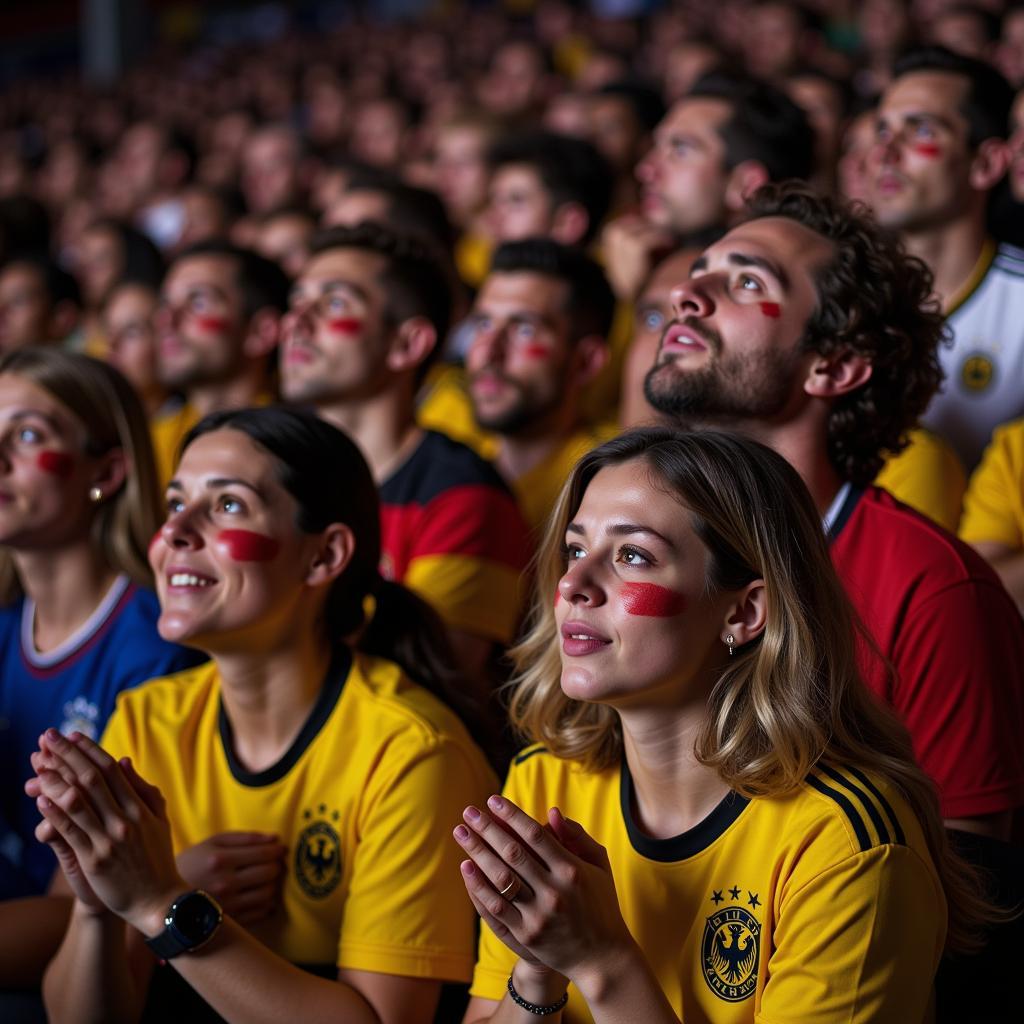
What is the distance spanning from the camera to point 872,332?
2520 mm

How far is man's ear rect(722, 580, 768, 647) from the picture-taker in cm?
176

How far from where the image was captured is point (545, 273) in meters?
3.78

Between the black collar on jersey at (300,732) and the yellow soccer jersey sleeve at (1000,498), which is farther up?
the yellow soccer jersey sleeve at (1000,498)

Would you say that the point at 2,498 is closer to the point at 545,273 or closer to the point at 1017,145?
the point at 545,273

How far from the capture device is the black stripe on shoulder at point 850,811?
5.20ft

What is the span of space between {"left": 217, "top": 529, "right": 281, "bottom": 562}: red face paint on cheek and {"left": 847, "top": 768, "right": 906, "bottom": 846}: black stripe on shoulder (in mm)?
1007

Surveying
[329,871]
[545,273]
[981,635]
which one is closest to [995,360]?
[545,273]

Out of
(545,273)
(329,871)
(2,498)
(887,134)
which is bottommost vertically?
(329,871)

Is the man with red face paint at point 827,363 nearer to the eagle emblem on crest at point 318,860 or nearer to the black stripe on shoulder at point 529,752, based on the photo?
the black stripe on shoulder at point 529,752

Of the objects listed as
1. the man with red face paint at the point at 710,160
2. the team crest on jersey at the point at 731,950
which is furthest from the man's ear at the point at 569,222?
the team crest on jersey at the point at 731,950

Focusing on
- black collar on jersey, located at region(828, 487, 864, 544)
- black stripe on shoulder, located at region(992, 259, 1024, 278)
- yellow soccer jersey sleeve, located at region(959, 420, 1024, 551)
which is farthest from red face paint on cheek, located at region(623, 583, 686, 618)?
black stripe on shoulder, located at region(992, 259, 1024, 278)

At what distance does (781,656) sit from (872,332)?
1.00 m

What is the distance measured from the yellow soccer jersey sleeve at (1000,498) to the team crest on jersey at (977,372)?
51cm

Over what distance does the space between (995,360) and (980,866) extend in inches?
79.2
